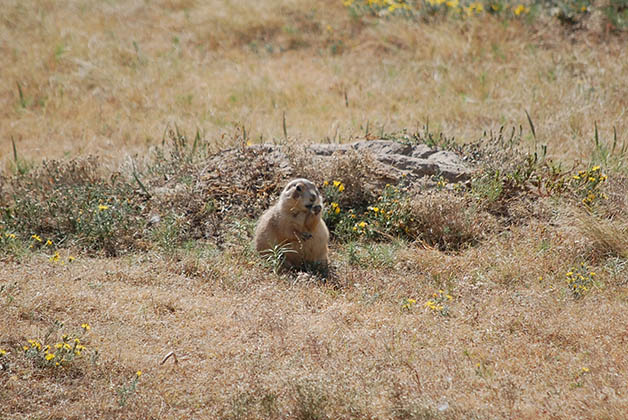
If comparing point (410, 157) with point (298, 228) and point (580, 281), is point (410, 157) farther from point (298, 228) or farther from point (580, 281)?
point (580, 281)

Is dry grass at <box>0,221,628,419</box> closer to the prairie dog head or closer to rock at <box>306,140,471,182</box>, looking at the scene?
the prairie dog head

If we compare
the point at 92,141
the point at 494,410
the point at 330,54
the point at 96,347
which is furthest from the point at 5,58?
the point at 494,410

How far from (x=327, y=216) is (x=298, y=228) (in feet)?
3.59

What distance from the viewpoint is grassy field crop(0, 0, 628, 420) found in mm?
4504

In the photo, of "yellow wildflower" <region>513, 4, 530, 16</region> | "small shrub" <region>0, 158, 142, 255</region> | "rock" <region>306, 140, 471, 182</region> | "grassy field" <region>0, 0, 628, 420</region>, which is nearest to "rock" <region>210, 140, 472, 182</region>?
"rock" <region>306, 140, 471, 182</region>

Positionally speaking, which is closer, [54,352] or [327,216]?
[54,352]

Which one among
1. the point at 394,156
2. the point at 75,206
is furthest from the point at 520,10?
the point at 75,206

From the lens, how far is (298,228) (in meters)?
6.80

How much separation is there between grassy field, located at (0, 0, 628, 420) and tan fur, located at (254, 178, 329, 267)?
0.94ft

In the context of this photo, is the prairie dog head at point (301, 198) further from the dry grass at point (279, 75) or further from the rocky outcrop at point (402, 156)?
the dry grass at point (279, 75)

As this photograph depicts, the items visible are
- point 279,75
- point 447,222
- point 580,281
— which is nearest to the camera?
point 580,281

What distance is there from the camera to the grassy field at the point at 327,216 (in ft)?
14.8

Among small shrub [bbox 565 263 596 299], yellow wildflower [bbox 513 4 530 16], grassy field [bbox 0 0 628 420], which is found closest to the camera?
grassy field [bbox 0 0 628 420]

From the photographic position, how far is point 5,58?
13.7 meters
